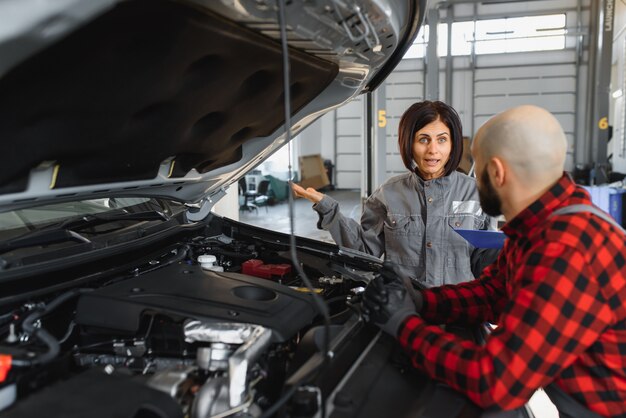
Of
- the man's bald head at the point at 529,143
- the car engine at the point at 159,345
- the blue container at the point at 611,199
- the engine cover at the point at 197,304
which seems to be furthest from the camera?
the blue container at the point at 611,199

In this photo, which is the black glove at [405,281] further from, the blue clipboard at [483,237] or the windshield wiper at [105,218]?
the windshield wiper at [105,218]

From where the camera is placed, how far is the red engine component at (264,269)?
1.82 meters

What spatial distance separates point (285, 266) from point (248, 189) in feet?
30.6

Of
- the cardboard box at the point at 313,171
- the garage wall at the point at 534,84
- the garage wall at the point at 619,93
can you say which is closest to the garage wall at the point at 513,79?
the garage wall at the point at 534,84

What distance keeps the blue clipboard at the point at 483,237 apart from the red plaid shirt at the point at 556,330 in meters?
0.83

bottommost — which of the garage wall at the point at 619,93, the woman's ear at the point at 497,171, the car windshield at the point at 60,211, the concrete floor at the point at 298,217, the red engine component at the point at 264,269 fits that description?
the concrete floor at the point at 298,217

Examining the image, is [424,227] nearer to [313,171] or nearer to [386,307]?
[386,307]

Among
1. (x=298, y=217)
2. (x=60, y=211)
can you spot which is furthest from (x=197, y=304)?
(x=298, y=217)

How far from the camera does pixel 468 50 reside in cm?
1223

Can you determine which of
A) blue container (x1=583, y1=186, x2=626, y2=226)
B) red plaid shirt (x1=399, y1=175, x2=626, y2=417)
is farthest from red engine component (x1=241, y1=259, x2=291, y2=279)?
blue container (x1=583, y1=186, x2=626, y2=226)

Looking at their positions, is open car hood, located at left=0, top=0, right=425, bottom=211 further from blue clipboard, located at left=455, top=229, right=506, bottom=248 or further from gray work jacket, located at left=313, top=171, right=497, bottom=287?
blue clipboard, located at left=455, top=229, right=506, bottom=248

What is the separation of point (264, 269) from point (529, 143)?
40.6 inches

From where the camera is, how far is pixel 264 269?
1.84 meters

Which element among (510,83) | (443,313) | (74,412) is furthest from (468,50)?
(74,412)
